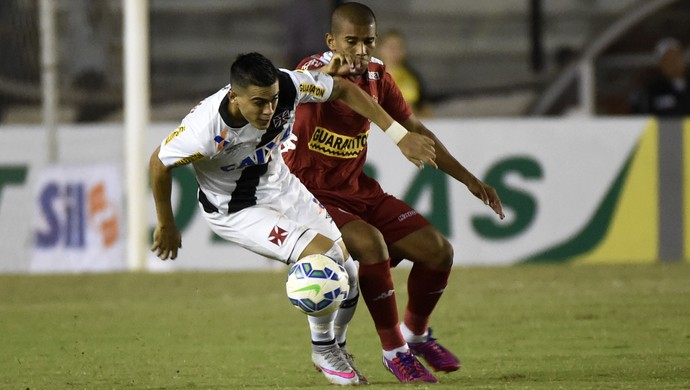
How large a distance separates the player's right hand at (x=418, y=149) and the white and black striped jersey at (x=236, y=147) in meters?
0.57

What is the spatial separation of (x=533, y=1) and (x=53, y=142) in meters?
7.02

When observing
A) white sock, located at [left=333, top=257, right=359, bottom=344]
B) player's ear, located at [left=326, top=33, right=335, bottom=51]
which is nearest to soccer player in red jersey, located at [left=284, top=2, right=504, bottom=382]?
player's ear, located at [left=326, top=33, right=335, bottom=51]

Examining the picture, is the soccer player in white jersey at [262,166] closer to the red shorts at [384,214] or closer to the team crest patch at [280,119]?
the team crest patch at [280,119]

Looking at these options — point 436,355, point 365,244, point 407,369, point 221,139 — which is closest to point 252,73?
point 221,139

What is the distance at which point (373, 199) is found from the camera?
7141 mm

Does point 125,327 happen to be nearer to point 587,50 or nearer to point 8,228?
point 8,228

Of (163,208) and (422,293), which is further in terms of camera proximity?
(422,293)

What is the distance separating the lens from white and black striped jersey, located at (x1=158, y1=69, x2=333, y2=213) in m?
6.19

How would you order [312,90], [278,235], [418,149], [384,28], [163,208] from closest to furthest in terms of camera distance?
[418,149], [163,208], [278,235], [312,90], [384,28]

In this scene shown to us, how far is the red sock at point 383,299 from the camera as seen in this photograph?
6.69 metres

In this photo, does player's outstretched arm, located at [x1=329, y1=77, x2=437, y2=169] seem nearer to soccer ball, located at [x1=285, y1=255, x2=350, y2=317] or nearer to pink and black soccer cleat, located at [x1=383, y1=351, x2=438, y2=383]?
soccer ball, located at [x1=285, y1=255, x2=350, y2=317]

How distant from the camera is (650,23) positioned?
16.6 meters

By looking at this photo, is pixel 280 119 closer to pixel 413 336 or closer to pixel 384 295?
pixel 384 295

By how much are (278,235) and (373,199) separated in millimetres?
934
